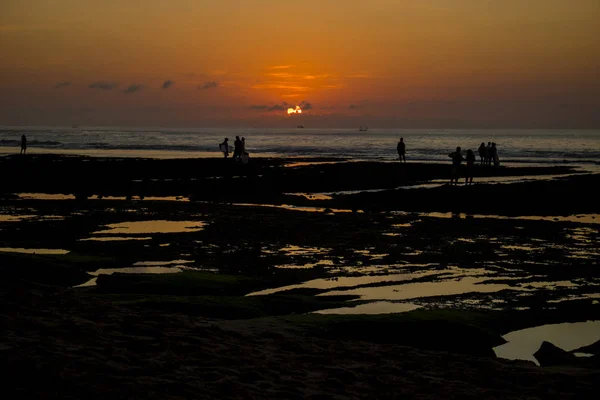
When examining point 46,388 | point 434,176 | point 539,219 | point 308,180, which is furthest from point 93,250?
point 434,176

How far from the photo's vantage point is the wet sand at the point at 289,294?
7.72m

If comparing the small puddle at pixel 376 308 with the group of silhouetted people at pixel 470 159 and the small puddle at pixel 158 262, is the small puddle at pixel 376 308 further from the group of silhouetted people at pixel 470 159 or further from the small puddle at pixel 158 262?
the group of silhouetted people at pixel 470 159

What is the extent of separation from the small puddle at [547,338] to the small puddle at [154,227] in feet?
43.7

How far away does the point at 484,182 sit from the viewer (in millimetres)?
43562

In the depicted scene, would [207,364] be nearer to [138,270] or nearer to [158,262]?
[138,270]

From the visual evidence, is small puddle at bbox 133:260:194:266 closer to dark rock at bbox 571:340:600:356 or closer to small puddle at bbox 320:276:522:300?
small puddle at bbox 320:276:522:300

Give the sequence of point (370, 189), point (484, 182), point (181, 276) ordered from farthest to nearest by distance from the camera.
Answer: point (484, 182)
point (370, 189)
point (181, 276)

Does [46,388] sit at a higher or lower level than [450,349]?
higher

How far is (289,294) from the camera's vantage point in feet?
46.3

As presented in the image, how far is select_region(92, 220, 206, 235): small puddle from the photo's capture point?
22578 millimetres

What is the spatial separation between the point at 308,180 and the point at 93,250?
27.6 m

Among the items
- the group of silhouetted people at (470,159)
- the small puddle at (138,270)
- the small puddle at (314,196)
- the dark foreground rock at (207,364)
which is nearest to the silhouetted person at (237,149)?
the group of silhouetted people at (470,159)

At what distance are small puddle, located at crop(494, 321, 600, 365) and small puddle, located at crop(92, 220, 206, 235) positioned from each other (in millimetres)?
13319

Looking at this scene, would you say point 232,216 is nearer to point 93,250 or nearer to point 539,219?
point 93,250
